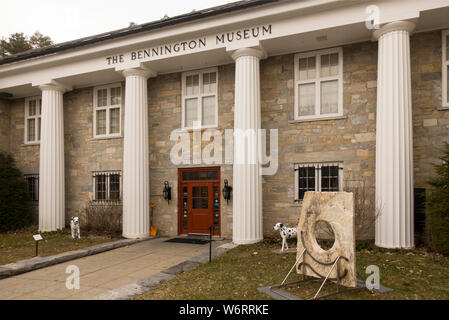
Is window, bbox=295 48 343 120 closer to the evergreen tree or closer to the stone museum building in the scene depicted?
the stone museum building

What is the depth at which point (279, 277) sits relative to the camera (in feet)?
21.4

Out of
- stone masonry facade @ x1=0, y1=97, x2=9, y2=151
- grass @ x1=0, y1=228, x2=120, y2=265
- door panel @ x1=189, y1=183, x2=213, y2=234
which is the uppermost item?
stone masonry facade @ x1=0, y1=97, x2=9, y2=151

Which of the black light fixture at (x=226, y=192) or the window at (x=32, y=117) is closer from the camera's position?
the black light fixture at (x=226, y=192)

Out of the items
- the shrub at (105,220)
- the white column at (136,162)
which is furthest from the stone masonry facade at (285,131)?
the shrub at (105,220)

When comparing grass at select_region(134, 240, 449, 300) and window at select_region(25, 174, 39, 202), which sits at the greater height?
window at select_region(25, 174, 39, 202)

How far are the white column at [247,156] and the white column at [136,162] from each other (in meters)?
3.65

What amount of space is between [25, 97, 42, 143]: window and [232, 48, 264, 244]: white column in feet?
35.1

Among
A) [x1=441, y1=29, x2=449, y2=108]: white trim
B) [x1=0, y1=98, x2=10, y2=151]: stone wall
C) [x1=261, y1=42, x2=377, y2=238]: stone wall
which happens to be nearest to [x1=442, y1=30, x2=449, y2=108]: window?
[x1=441, y1=29, x2=449, y2=108]: white trim

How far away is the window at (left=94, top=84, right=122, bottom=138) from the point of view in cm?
1411

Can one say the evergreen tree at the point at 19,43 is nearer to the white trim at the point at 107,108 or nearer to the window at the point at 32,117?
the window at the point at 32,117

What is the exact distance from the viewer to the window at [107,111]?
1411 centimetres

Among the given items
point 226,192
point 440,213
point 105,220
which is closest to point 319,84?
point 226,192

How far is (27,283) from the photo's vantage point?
23.1 ft

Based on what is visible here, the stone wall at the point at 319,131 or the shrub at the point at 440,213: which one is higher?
the stone wall at the point at 319,131
